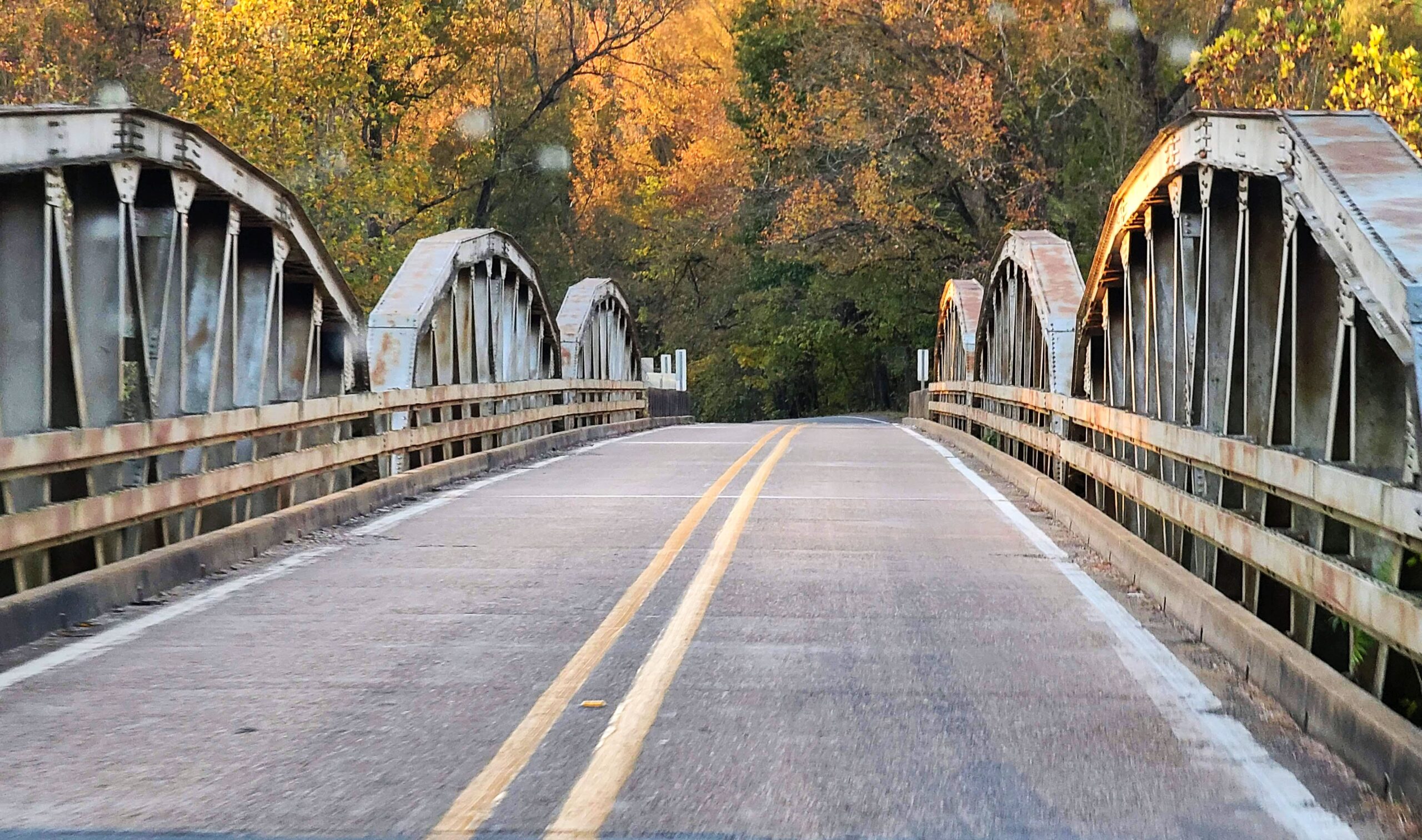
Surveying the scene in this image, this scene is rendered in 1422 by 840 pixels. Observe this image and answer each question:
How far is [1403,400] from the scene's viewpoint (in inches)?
268

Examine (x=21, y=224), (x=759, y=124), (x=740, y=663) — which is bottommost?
(x=740, y=663)

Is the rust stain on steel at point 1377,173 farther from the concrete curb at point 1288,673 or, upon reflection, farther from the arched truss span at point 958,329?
the arched truss span at point 958,329

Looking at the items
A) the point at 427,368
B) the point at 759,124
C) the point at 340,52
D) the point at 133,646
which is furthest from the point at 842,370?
the point at 133,646

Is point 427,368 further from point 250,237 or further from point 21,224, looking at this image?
point 21,224

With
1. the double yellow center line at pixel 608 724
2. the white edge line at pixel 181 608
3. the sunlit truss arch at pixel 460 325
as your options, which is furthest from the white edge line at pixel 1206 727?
the sunlit truss arch at pixel 460 325

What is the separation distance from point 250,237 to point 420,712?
701 cm

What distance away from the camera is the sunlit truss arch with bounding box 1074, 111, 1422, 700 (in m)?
6.01

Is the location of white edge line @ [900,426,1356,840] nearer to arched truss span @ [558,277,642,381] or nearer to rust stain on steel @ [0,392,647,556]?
rust stain on steel @ [0,392,647,556]

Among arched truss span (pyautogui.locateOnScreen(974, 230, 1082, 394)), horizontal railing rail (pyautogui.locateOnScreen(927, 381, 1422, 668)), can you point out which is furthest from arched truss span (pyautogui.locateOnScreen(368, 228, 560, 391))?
horizontal railing rail (pyautogui.locateOnScreen(927, 381, 1422, 668))

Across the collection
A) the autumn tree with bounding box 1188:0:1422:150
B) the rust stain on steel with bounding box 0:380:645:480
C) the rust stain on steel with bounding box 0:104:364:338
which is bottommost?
the rust stain on steel with bounding box 0:380:645:480

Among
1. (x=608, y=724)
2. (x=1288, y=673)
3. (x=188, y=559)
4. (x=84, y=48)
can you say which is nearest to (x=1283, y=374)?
(x=1288, y=673)

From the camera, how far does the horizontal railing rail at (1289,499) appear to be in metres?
5.46

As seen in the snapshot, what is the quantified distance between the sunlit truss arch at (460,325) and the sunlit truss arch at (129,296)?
103 inches

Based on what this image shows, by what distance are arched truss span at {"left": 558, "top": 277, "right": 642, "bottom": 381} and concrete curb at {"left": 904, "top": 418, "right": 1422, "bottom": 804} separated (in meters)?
15.9
